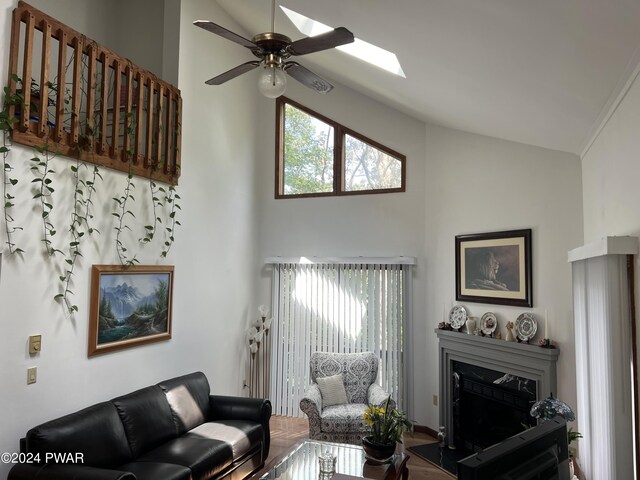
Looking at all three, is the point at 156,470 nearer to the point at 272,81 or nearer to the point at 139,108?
the point at 272,81

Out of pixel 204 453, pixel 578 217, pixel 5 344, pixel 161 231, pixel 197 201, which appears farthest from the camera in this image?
pixel 197 201

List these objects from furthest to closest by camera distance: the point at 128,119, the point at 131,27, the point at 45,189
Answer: the point at 131,27 < the point at 128,119 < the point at 45,189

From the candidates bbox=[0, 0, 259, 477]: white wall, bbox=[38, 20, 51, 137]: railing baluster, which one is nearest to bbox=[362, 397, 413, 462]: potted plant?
bbox=[0, 0, 259, 477]: white wall

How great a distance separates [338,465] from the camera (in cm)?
325

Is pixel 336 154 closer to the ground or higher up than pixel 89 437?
higher up

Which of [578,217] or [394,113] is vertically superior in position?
[394,113]

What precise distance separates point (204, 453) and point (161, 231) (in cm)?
198

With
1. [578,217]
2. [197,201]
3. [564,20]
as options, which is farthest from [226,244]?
[564,20]

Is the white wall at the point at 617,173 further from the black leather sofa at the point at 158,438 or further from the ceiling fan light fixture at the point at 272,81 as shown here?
the black leather sofa at the point at 158,438

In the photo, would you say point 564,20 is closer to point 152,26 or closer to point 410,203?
point 410,203

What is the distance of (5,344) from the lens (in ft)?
8.72

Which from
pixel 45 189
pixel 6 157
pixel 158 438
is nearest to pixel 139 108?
pixel 45 189

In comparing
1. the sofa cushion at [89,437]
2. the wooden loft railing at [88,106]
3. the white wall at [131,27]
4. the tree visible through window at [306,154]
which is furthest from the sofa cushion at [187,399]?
the white wall at [131,27]

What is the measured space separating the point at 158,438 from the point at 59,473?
986 mm
